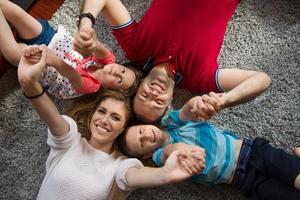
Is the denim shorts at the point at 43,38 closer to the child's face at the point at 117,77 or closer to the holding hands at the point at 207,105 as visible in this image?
the child's face at the point at 117,77

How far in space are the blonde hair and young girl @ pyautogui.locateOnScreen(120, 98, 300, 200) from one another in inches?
2.7

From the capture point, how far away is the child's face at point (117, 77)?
3.56 feet

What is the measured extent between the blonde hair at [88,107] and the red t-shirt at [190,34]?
0.15m

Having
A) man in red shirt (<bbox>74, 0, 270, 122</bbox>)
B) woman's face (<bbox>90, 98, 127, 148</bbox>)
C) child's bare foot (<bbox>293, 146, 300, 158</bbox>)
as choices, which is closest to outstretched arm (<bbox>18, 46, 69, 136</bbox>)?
woman's face (<bbox>90, 98, 127, 148</bbox>)

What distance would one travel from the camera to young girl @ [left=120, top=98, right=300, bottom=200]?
103 centimetres

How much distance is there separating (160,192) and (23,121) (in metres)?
0.44

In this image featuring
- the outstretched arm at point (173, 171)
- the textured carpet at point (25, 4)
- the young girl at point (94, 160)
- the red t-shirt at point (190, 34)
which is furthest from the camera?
the textured carpet at point (25, 4)

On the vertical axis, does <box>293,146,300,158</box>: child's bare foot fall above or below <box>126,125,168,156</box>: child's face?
above

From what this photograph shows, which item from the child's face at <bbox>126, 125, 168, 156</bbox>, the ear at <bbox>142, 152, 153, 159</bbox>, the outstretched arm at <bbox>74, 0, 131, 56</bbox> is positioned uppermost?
the outstretched arm at <bbox>74, 0, 131, 56</bbox>

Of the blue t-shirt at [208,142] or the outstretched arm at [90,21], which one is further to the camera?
the blue t-shirt at [208,142]

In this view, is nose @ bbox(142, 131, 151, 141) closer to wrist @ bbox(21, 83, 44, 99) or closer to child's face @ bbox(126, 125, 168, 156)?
child's face @ bbox(126, 125, 168, 156)

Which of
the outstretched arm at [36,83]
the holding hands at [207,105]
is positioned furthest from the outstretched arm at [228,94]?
the outstretched arm at [36,83]

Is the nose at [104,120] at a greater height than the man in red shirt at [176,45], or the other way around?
the man in red shirt at [176,45]

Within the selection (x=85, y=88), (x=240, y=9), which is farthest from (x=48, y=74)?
(x=240, y=9)
